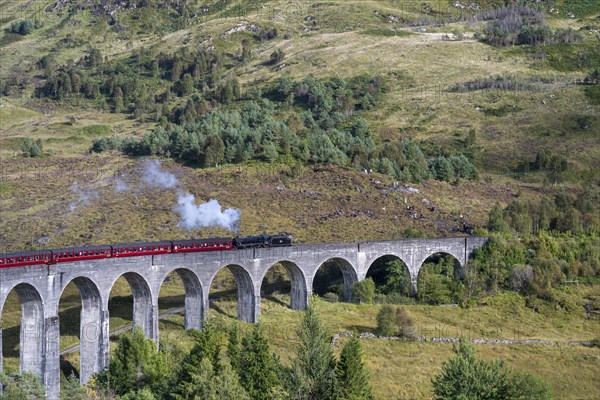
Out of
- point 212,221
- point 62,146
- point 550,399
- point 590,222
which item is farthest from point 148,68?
point 550,399

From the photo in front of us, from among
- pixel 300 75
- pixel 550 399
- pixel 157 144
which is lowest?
pixel 550 399

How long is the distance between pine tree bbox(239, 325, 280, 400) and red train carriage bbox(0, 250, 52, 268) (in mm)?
15485

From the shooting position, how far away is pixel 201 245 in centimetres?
6188

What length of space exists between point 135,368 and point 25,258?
35.4ft

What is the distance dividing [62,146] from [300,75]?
56.9 metres

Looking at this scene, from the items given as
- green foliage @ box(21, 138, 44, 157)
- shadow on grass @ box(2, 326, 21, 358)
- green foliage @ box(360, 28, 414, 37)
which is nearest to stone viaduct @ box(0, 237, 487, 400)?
shadow on grass @ box(2, 326, 21, 358)

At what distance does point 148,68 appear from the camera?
186 m

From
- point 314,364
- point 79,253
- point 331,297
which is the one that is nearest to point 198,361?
point 314,364

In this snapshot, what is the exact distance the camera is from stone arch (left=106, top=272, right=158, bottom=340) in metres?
58.0

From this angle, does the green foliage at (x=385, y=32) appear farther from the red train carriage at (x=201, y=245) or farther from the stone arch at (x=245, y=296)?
the red train carriage at (x=201, y=245)

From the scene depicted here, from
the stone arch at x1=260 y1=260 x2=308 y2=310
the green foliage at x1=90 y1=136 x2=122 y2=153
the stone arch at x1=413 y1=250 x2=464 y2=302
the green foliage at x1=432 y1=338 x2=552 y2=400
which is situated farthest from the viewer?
the green foliage at x1=90 y1=136 x2=122 y2=153

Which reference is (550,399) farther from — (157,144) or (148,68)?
(148,68)

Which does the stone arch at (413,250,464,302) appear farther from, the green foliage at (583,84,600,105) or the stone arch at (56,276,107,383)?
the green foliage at (583,84,600,105)

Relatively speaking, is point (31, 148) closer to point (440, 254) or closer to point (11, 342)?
point (11, 342)
